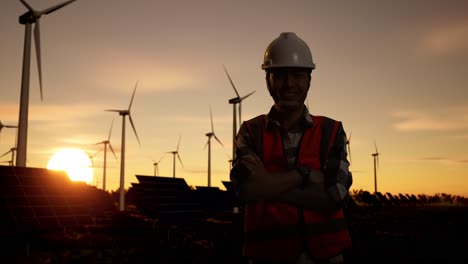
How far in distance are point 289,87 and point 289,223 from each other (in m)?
0.92

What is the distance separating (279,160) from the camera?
135 inches

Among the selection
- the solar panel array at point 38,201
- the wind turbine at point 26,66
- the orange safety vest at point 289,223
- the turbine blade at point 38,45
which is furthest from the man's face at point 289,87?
the turbine blade at point 38,45

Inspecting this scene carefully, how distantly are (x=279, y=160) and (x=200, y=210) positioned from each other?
17150 millimetres

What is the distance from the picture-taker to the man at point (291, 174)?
3275mm

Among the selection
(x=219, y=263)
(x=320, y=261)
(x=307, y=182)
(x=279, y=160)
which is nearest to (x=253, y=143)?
(x=279, y=160)

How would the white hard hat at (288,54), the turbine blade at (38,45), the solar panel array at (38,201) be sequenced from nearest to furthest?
the white hard hat at (288,54), the solar panel array at (38,201), the turbine blade at (38,45)

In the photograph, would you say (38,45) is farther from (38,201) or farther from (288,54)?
(288,54)

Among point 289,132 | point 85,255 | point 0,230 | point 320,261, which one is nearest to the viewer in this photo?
point 320,261

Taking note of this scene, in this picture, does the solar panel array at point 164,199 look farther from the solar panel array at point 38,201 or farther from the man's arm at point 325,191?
the man's arm at point 325,191

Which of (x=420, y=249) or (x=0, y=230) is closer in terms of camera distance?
(x=0, y=230)

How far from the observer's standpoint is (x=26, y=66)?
942 inches

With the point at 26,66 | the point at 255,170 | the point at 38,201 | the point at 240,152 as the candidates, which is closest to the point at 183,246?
the point at 38,201

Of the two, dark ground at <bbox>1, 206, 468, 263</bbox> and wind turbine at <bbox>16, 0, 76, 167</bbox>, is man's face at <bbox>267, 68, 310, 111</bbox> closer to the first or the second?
dark ground at <bbox>1, 206, 468, 263</bbox>

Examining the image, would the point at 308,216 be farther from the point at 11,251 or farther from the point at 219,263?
the point at 11,251
